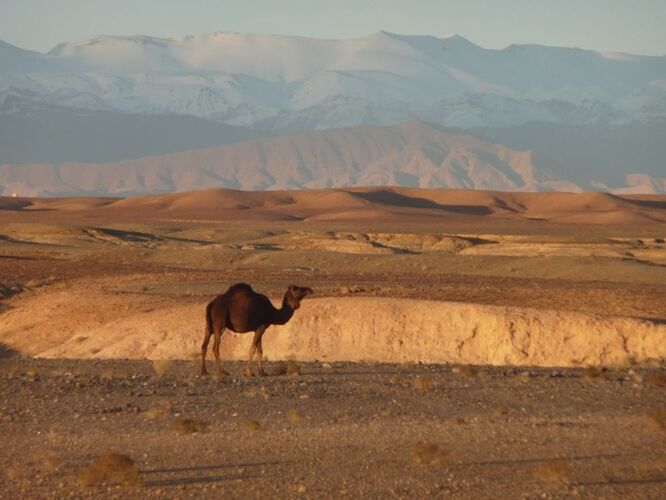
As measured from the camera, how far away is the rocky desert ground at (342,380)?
38.4 feet

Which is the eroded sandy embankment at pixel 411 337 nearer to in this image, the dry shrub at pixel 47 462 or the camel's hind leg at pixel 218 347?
the camel's hind leg at pixel 218 347

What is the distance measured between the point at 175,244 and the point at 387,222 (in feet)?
147

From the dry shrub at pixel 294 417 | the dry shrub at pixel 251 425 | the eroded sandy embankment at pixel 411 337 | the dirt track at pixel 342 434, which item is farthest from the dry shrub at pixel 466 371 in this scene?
the dry shrub at pixel 251 425

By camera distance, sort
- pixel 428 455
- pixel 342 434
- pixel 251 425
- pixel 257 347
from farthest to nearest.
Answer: pixel 257 347 < pixel 251 425 < pixel 342 434 < pixel 428 455

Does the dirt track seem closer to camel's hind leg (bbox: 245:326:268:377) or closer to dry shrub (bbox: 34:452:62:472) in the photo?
dry shrub (bbox: 34:452:62:472)

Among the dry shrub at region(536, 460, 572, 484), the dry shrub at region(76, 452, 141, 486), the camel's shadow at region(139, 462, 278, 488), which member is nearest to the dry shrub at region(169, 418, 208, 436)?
the camel's shadow at region(139, 462, 278, 488)

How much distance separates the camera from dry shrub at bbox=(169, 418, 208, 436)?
44.4ft

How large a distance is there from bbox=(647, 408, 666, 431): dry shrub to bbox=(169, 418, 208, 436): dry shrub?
4.95 meters

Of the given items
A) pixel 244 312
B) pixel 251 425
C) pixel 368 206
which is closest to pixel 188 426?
pixel 251 425

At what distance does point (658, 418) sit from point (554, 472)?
10.7 ft

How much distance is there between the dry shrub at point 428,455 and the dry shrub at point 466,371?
260 inches

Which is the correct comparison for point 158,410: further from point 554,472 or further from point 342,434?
point 554,472

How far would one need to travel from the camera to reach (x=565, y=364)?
2317 centimetres

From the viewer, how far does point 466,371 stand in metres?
19.3
